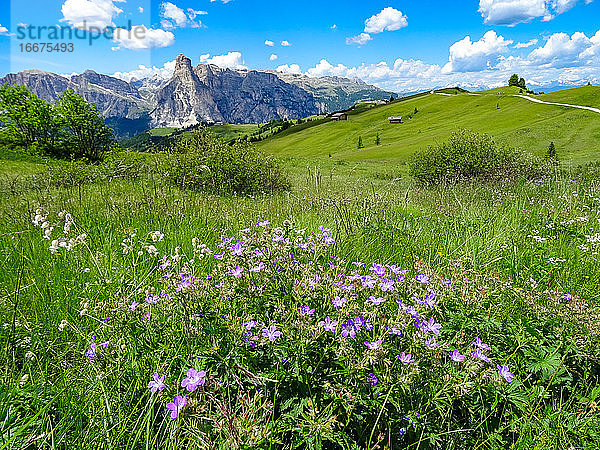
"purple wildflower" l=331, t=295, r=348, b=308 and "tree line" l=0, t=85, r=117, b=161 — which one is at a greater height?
"tree line" l=0, t=85, r=117, b=161

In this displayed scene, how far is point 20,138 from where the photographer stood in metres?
30.0

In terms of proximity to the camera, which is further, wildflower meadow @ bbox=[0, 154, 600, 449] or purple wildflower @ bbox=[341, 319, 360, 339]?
purple wildflower @ bbox=[341, 319, 360, 339]

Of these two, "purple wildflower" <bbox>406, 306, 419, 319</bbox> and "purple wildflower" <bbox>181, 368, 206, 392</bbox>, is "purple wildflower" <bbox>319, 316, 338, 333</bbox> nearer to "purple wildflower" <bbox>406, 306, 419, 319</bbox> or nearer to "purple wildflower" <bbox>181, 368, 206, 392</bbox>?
"purple wildflower" <bbox>406, 306, 419, 319</bbox>

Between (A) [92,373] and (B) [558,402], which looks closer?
(A) [92,373]

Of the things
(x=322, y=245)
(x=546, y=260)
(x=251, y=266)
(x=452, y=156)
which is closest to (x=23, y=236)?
(x=251, y=266)

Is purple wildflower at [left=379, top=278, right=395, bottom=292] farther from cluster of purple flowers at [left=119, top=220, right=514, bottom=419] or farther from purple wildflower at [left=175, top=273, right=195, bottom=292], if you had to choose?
purple wildflower at [left=175, top=273, right=195, bottom=292]

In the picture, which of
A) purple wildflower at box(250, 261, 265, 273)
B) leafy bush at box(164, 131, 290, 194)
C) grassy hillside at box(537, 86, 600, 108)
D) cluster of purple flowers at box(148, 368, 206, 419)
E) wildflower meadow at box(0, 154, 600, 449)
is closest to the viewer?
cluster of purple flowers at box(148, 368, 206, 419)

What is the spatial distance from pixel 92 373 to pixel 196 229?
3.21 meters

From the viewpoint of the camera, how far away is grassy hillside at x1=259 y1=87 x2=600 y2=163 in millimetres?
41781

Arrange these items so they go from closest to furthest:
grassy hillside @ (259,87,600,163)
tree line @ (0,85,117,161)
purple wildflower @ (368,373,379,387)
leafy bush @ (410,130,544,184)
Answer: purple wildflower @ (368,373,379,387) < leafy bush @ (410,130,544,184) < tree line @ (0,85,117,161) < grassy hillside @ (259,87,600,163)

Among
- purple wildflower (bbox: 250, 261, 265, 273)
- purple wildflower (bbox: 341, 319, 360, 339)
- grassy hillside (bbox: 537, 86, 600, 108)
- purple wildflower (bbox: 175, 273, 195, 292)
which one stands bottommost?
purple wildflower (bbox: 341, 319, 360, 339)

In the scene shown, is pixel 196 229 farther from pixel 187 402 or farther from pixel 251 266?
pixel 187 402

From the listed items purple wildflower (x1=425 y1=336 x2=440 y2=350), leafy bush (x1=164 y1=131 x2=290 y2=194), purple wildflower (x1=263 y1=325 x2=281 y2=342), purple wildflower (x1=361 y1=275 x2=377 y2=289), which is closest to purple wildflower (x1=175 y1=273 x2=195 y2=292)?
purple wildflower (x1=263 y1=325 x2=281 y2=342)

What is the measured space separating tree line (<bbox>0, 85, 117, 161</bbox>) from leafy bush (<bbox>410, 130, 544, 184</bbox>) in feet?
92.3
